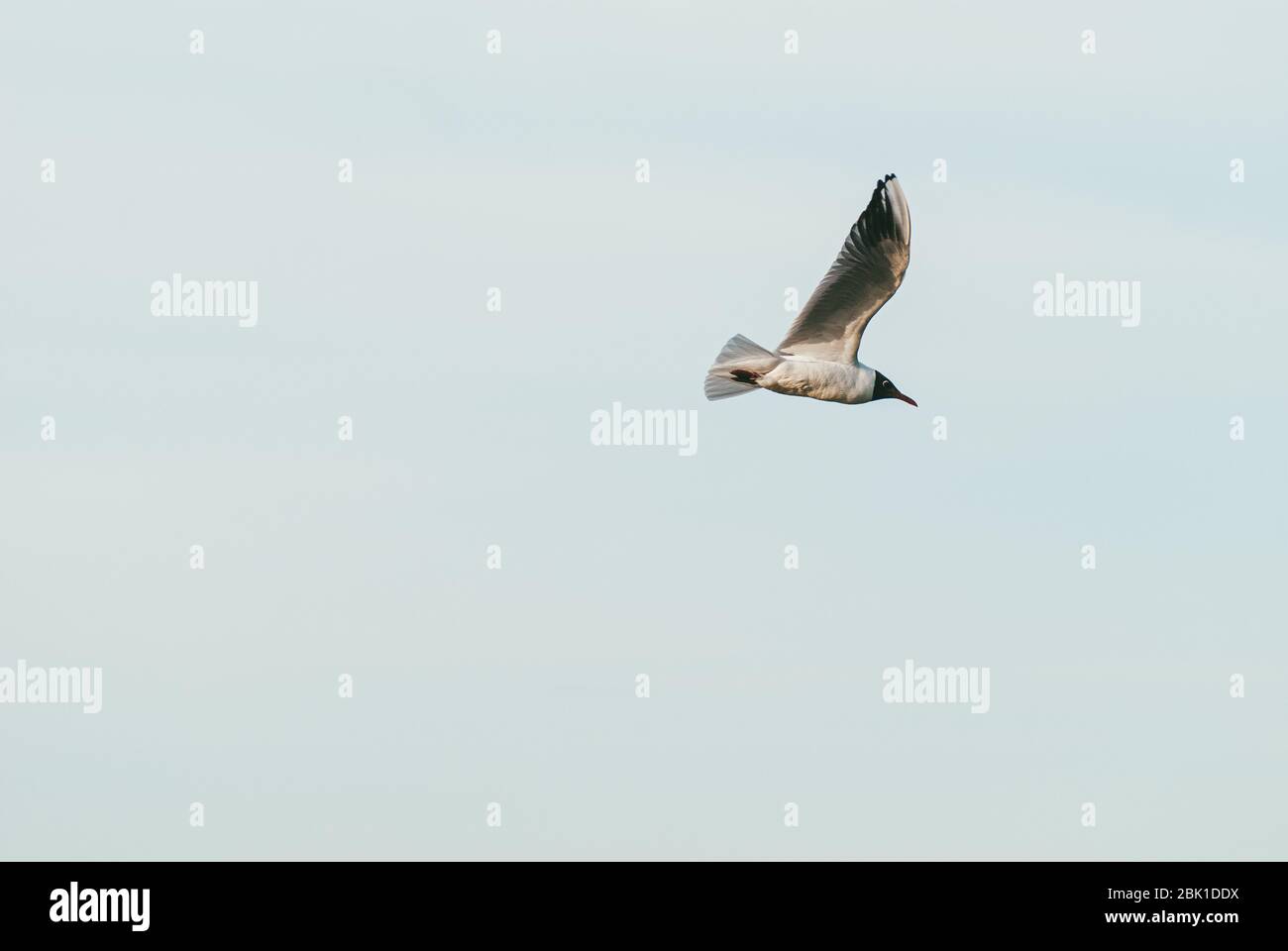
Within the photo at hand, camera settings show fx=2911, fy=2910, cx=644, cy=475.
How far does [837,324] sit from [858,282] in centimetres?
A: 53

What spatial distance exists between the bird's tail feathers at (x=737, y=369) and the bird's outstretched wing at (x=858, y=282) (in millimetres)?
435

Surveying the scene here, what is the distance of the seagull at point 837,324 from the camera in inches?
1053

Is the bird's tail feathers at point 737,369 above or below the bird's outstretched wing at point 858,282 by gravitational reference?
below

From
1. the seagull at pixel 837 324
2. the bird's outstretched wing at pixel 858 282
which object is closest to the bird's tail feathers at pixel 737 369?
the seagull at pixel 837 324

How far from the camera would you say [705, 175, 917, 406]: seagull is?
26750mm

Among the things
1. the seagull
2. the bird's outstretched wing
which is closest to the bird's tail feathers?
the seagull

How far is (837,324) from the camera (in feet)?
90.0

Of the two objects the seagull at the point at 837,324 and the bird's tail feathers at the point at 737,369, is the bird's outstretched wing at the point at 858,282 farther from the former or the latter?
the bird's tail feathers at the point at 737,369

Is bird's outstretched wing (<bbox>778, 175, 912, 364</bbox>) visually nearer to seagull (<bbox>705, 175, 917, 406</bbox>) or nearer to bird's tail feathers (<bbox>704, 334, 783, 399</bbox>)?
seagull (<bbox>705, 175, 917, 406</bbox>)

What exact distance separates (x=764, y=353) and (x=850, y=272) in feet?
3.58

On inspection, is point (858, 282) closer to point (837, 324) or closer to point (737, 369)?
point (837, 324)

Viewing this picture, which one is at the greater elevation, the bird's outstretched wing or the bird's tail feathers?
the bird's outstretched wing

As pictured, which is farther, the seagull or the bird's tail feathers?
the bird's tail feathers
